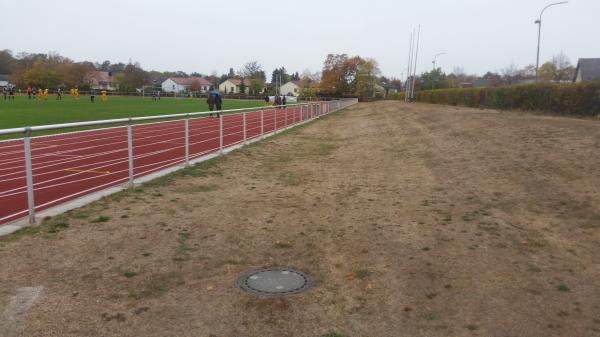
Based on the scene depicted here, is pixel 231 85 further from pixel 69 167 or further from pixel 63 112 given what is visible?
pixel 69 167

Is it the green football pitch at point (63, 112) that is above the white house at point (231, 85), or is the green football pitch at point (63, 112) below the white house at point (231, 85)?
below

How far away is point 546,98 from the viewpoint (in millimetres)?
24594

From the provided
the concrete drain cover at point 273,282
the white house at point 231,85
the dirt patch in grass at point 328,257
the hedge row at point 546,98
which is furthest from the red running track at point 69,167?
the white house at point 231,85

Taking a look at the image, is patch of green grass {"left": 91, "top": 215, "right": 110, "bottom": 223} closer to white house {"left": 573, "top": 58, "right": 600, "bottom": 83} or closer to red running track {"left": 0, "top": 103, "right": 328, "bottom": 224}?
red running track {"left": 0, "top": 103, "right": 328, "bottom": 224}

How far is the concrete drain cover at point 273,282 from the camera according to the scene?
13.2 ft

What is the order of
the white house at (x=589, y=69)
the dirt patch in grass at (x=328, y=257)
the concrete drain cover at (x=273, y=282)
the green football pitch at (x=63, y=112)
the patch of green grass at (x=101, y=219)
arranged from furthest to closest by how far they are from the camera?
1. the white house at (x=589, y=69)
2. the green football pitch at (x=63, y=112)
3. the patch of green grass at (x=101, y=219)
4. the concrete drain cover at (x=273, y=282)
5. the dirt patch in grass at (x=328, y=257)

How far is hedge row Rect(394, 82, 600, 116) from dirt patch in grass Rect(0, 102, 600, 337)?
1411 cm

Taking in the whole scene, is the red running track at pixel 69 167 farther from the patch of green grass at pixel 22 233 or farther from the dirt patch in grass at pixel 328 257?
the dirt patch in grass at pixel 328 257

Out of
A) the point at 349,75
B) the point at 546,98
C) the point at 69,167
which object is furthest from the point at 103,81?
the point at 69,167

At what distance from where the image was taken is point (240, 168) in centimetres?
1041

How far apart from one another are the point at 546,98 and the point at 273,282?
2458 centimetres

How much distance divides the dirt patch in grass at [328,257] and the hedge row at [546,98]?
14108 mm

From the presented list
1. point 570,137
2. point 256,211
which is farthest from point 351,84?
point 256,211

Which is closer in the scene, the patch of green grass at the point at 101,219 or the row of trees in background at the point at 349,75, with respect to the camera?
the patch of green grass at the point at 101,219
